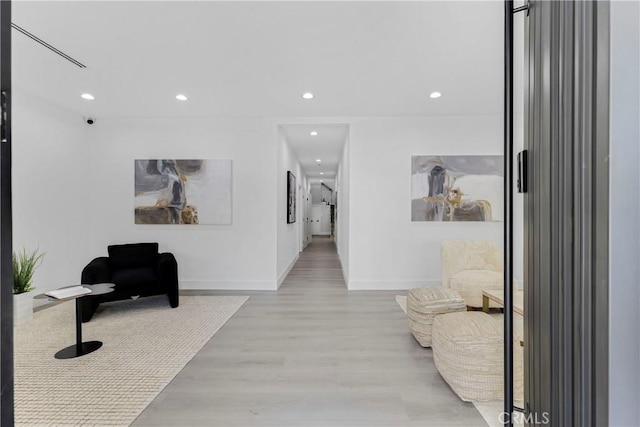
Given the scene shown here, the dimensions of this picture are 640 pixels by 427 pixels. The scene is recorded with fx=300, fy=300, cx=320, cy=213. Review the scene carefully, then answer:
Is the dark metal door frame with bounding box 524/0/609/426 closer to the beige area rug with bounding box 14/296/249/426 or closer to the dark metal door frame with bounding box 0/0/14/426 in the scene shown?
the dark metal door frame with bounding box 0/0/14/426

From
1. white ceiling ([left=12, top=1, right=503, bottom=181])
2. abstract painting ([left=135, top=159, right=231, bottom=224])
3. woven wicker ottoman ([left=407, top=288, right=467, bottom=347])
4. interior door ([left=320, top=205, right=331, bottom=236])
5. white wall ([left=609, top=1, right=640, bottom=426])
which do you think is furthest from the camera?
interior door ([left=320, top=205, right=331, bottom=236])

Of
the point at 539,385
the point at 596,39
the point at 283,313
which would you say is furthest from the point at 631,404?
the point at 283,313

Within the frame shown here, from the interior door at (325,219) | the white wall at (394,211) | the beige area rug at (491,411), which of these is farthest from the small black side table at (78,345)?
A: the interior door at (325,219)

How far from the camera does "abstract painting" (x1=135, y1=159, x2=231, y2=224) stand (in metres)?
4.36

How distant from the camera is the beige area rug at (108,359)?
1.73 meters

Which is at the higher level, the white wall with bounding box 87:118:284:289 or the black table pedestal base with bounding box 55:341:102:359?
the white wall with bounding box 87:118:284:289

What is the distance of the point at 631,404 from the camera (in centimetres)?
52

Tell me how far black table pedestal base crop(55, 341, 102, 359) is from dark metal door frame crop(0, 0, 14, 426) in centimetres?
204

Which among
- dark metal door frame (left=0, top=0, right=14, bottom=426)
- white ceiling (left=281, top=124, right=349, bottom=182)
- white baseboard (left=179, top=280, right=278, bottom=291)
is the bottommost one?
white baseboard (left=179, top=280, right=278, bottom=291)

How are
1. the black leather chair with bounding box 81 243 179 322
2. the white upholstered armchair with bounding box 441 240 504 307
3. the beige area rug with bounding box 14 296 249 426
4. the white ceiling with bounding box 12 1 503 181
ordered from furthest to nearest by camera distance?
the white upholstered armchair with bounding box 441 240 504 307 < the black leather chair with bounding box 81 243 179 322 < the white ceiling with bounding box 12 1 503 181 < the beige area rug with bounding box 14 296 249 426

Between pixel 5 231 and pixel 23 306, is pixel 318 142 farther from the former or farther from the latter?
pixel 5 231

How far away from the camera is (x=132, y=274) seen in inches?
133

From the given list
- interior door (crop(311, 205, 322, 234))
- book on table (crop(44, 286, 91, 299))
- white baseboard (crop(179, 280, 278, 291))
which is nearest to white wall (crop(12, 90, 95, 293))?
white baseboard (crop(179, 280, 278, 291))

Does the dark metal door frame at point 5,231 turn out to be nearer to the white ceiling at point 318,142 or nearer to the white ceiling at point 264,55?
the white ceiling at point 264,55
